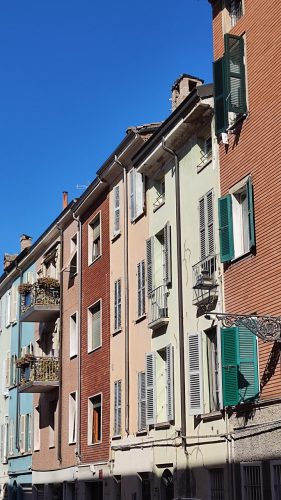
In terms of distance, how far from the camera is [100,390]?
86.2 feet

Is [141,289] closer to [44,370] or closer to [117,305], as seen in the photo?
[117,305]

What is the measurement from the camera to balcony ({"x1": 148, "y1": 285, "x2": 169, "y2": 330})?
69.0 feet

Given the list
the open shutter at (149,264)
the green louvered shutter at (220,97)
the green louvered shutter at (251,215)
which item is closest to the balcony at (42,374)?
the open shutter at (149,264)

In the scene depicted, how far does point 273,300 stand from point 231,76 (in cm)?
531

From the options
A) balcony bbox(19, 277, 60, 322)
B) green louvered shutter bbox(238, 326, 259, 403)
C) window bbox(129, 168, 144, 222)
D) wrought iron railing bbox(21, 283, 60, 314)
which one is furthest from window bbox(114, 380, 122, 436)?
green louvered shutter bbox(238, 326, 259, 403)

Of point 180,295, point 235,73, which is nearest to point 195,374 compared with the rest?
point 180,295

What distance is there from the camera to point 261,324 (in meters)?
14.7

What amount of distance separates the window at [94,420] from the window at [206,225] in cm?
931

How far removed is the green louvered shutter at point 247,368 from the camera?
15828 mm

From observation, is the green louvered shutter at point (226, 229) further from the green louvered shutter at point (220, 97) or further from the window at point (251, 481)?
the window at point (251, 481)

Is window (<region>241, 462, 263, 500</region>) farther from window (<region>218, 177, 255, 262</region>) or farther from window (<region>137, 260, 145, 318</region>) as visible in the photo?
window (<region>137, 260, 145, 318</region>)

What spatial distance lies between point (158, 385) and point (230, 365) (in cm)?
555

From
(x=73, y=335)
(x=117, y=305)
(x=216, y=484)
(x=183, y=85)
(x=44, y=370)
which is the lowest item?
(x=216, y=484)

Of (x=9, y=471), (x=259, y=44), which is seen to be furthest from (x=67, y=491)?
(x=259, y=44)
